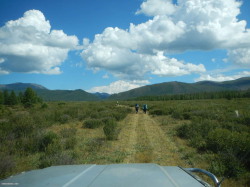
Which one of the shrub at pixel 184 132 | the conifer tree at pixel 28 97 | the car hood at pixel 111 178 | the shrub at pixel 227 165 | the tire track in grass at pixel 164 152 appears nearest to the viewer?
the car hood at pixel 111 178

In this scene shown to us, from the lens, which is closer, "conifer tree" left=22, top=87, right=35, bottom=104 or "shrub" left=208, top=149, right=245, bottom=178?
"shrub" left=208, top=149, right=245, bottom=178

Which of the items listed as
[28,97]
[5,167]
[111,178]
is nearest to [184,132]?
[111,178]

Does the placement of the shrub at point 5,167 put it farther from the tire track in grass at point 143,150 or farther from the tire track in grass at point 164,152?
the tire track in grass at point 164,152

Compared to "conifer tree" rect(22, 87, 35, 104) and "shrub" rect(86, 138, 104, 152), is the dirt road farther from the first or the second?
"conifer tree" rect(22, 87, 35, 104)

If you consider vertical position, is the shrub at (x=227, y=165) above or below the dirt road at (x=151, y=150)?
above

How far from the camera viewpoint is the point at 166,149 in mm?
8016

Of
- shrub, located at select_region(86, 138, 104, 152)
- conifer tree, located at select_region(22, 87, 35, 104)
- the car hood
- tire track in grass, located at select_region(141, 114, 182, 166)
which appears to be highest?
conifer tree, located at select_region(22, 87, 35, 104)

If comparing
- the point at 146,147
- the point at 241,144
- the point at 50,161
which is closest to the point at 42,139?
the point at 50,161

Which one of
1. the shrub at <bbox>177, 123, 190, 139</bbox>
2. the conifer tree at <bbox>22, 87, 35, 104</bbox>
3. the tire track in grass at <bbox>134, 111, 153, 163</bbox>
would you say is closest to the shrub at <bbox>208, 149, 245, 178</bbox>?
the tire track in grass at <bbox>134, 111, 153, 163</bbox>

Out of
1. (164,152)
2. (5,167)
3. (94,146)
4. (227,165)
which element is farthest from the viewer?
(94,146)

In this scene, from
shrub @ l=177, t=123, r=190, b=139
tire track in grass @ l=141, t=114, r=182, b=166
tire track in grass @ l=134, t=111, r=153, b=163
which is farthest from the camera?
shrub @ l=177, t=123, r=190, b=139

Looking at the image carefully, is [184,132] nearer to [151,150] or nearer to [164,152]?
[164,152]

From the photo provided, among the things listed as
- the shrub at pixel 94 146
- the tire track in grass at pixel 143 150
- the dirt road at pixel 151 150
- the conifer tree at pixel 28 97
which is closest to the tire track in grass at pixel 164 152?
the dirt road at pixel 151 150

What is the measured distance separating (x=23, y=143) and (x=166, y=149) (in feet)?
23.3
